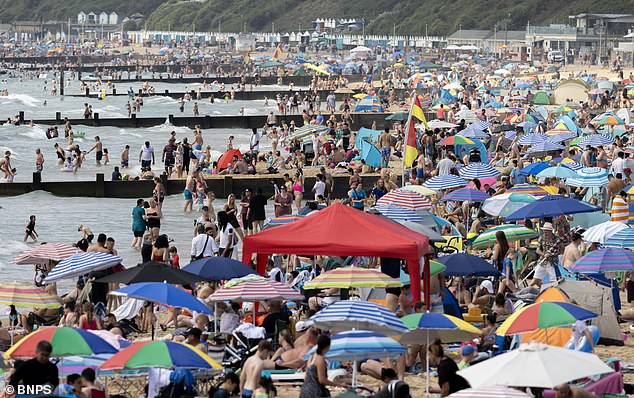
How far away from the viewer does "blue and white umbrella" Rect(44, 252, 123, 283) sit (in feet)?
42.9

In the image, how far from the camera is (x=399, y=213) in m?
16.0

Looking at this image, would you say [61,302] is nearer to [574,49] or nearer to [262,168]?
[262,168]

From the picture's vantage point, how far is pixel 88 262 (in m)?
13.2

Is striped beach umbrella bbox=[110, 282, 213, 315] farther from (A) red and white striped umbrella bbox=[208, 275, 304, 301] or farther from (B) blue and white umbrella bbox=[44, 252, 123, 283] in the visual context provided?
(B) blue and white umbrella bbox=[44, 252, 123, 283]

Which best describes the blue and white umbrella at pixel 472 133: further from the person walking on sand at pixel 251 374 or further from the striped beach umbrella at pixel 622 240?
the person walking on sand at pixel 251 374

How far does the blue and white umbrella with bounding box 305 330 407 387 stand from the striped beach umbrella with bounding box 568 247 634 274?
12.4 feet

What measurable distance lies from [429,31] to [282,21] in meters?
36.1

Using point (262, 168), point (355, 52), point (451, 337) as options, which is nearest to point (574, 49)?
point (355, 52)

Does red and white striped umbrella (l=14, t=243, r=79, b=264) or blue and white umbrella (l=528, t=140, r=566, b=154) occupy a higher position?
blue and white umbrella (l=528, t=140, r=566, b=154)

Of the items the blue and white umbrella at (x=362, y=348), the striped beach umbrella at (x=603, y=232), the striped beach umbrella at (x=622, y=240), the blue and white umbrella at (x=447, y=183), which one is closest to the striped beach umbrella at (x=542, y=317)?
the blue and white umbrella at (x=362, y=348)

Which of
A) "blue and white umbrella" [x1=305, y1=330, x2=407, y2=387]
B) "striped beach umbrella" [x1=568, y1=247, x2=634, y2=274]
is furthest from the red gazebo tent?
"blue and white umbrella" [x1=305, y1=330, x2=407, y2=387]

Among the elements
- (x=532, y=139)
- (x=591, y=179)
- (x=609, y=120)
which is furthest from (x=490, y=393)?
(x=609, y=120)

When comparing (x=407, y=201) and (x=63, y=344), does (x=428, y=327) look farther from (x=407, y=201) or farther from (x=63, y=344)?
(x=407, y=201)

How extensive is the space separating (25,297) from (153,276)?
5.26 ft
